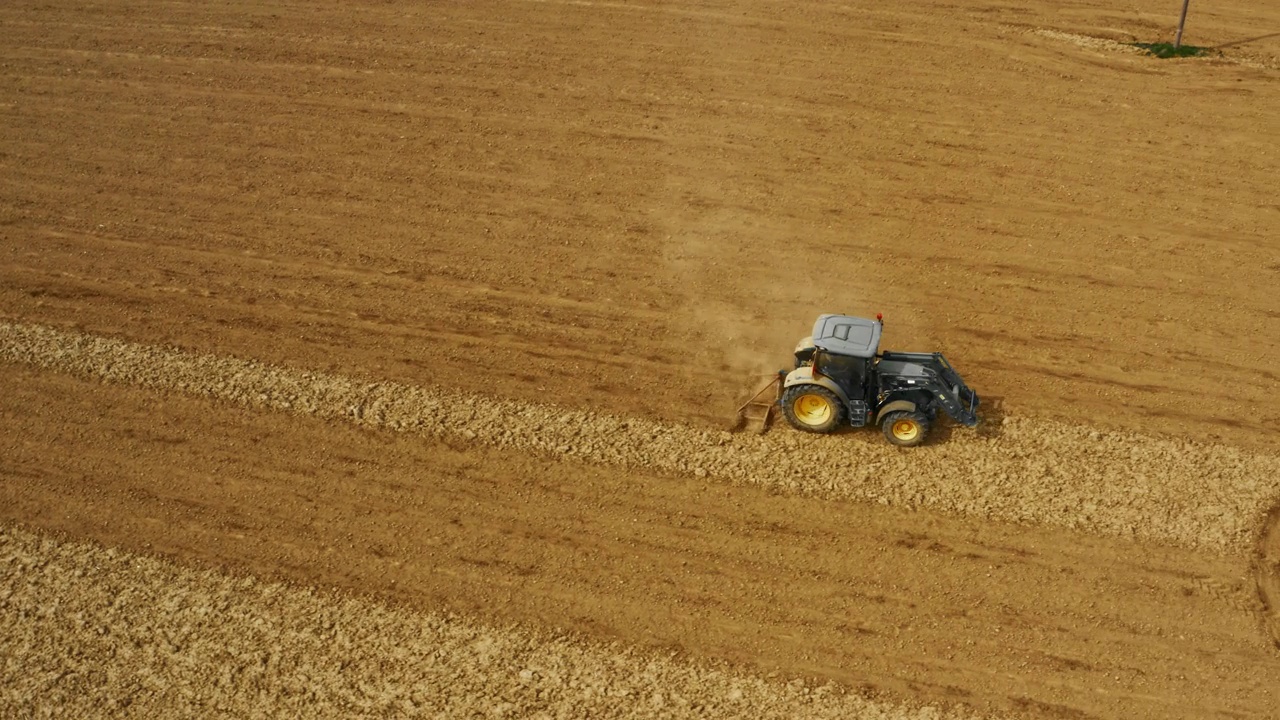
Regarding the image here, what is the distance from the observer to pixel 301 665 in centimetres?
1265

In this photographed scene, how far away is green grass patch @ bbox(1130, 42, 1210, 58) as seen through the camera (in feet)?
80.1

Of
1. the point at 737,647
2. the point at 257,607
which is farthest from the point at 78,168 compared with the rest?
the point at 737,647

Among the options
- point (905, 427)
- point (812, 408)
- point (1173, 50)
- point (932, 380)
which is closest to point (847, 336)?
point (812, 408)

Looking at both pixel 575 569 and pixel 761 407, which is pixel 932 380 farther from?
pixel 575 569

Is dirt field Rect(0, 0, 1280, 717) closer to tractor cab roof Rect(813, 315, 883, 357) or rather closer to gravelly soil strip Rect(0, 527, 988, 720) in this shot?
gravelly soil strip Rect(0, 527, 988, 720)

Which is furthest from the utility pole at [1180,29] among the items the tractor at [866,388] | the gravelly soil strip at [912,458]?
the tractor at [866,388]

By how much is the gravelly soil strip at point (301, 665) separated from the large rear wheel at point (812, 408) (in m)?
3.98

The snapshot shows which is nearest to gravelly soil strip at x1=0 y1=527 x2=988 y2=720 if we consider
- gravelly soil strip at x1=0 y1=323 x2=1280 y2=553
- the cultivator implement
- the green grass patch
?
gravelly soil strip at x1=0 y1=323 x2=1280 y2=553

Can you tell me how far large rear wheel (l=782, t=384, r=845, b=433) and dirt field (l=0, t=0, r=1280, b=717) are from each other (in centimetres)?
35

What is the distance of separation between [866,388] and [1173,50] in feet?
49.5

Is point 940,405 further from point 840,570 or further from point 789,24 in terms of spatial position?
point 789,24

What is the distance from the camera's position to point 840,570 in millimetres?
13547

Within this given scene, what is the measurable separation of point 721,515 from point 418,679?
4.39 meters

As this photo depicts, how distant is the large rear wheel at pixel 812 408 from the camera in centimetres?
1469
